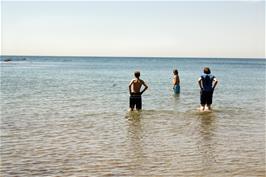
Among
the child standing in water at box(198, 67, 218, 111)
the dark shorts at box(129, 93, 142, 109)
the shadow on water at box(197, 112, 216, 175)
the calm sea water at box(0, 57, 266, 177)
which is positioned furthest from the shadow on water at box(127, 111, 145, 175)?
the child standing in water at box(198, 67, 218, 111)

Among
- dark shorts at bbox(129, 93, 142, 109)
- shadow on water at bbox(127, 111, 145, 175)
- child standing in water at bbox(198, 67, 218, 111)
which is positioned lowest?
shadow on water at bbox(127, 111, 145, 175)

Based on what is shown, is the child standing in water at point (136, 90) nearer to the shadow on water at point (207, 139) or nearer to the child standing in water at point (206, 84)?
the child standing in water at point (206, 84)

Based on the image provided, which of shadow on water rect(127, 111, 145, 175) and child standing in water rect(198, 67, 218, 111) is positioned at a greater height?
child standing in water rect(198, 67, 218, 111)

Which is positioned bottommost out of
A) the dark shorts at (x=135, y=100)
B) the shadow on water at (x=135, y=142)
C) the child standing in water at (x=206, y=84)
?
the shadow on water at (x=135, y=142)

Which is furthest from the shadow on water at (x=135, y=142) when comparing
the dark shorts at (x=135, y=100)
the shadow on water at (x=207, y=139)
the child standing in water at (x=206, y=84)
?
the child standing in water at (x=206, y=84)

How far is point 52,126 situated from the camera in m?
13.2

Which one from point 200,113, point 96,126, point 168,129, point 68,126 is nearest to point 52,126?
point 68,126

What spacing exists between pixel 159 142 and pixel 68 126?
141 inches

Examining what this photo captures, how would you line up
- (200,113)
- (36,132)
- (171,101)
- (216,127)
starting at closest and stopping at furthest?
(36,132), (216,127), (200,113), (171,101)

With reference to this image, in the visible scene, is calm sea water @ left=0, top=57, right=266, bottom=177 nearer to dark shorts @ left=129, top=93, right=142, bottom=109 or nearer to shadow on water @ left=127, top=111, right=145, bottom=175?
shadow on water @ left=127, top=111, right=145, bottom=175

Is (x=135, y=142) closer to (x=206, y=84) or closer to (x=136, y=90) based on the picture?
(x=136, y=90)

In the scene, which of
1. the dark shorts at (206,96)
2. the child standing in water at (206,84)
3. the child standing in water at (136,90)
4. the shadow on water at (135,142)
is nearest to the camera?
the shadow on water at (135,142)

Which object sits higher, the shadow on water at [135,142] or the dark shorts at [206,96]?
the dark shorts at [206,96]

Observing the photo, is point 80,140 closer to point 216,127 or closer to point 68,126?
point 68,126
